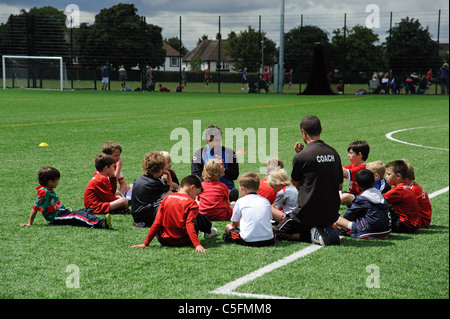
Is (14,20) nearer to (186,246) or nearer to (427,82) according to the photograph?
(427,82)

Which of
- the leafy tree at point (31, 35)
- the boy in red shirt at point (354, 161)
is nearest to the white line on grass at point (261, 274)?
the boy in red shirt at point (354, 161)

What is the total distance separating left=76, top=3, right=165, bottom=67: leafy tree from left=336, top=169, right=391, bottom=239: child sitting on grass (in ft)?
133

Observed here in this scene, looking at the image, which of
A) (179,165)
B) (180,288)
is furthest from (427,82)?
(180,288)

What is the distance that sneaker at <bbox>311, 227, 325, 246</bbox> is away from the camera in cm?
587

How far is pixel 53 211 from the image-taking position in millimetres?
6613

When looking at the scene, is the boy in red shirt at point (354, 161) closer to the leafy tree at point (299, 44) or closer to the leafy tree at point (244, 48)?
the leafy tree at point (299, 44)

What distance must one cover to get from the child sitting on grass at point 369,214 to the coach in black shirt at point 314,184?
0.38 m

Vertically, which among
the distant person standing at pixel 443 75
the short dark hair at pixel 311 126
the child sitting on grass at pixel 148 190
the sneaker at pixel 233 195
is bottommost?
the sneaker at pixel 233 195

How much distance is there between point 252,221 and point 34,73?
131 feet

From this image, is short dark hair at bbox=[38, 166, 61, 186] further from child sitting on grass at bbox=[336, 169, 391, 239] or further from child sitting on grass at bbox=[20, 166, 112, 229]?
child sitting on grass at bbox=[336, 169, 391, 239]

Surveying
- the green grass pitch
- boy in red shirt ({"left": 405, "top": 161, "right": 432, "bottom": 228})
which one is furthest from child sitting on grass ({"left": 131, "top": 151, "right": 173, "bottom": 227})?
boy in red shirt ({"left": 405, "top": 161, "right": 432, "bottom": 228})

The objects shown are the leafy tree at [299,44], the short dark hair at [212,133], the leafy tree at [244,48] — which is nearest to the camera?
the short dark hair at [212,133]

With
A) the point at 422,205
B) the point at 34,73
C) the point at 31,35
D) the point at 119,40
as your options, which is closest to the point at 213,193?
the point at 422,205

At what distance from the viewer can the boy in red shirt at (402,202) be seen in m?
6.42
